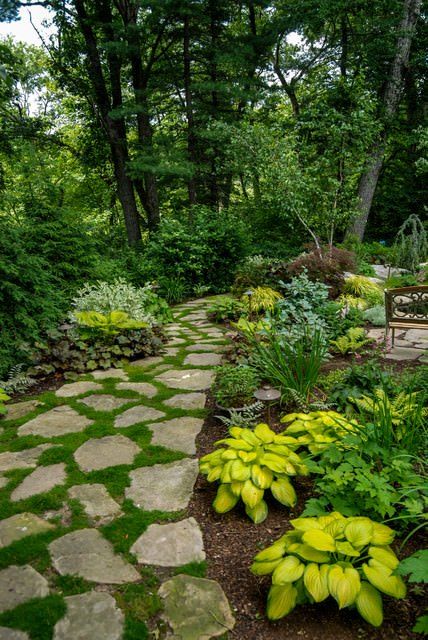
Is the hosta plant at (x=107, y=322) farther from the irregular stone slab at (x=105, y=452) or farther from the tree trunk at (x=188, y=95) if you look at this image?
the tree trunk at (x=188, y=95)

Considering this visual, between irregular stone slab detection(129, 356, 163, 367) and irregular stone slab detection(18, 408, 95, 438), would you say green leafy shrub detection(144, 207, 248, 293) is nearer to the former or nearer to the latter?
irregular stone slab detection(129, 356, 163, 367)

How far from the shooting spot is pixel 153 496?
7.00 feet

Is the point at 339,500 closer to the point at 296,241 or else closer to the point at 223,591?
the point at 223,591

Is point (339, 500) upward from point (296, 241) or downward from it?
downward

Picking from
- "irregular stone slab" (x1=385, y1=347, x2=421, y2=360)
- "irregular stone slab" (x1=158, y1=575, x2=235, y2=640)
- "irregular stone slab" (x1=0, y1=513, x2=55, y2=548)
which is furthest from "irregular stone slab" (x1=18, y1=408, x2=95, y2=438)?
"irregular stone slab" (x1=385, y1=347, x2=421, y2=360)

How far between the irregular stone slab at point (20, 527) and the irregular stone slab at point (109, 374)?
6.55ft

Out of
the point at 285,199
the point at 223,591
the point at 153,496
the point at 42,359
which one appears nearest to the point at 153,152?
the point at 285,199

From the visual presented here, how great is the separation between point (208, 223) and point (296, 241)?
8.07 feet

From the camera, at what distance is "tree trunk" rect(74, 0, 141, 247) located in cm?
1026

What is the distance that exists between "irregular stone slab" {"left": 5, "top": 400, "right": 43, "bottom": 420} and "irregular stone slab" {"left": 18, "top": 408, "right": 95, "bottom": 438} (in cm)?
16

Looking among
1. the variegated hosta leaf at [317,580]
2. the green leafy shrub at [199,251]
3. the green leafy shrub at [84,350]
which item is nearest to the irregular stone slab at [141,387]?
the green leafy shrub at [84,350]

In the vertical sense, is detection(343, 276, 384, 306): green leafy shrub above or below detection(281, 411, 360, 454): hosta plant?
above

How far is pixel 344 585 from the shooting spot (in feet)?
4.30

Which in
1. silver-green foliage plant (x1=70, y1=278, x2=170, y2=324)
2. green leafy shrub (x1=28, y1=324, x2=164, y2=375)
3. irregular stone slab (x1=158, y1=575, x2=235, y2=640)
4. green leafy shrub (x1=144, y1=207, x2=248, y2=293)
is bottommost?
irregular stone slab (x1=158, y1=575, x2=235, y2=640)
